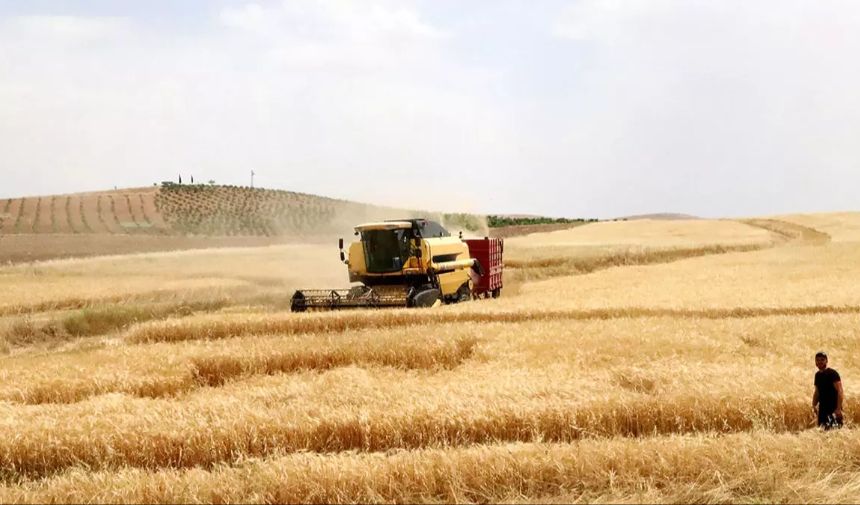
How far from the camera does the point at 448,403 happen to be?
→ 31.9ft

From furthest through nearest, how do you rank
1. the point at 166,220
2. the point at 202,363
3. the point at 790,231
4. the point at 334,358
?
the point at 166,220 < the point at 790,231 < the point at 334,358 < the point at 202,363

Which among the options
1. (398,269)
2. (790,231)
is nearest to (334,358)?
(398,269)

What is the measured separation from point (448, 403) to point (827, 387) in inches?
171

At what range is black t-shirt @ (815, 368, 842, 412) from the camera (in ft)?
29.1

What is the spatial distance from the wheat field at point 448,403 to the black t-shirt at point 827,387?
16.0 inches

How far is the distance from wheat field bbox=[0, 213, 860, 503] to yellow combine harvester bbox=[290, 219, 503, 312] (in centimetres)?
182

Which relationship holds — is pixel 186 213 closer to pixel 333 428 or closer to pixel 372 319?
pixel 372 319

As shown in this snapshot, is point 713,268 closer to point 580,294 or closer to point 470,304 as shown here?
point 580,294

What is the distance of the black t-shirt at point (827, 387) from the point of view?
8.87 metres

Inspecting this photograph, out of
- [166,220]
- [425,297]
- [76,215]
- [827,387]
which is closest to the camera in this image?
[827,387]

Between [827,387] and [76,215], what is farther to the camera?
[76,215]

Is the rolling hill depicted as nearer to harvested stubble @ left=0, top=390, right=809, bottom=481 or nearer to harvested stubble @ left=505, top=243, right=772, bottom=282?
harvested stubble @ left=505, top=243, right=772, bottom=282

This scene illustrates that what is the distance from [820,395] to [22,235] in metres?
70.6

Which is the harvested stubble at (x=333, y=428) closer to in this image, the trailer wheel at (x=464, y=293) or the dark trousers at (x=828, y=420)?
the dark trousers at (x=828, y=420)
